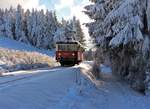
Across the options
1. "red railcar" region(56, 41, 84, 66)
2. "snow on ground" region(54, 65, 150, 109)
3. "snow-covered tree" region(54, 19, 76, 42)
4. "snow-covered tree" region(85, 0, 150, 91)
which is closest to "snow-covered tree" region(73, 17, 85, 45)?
"snow-covered tree" region(54, 19, 76, 42)

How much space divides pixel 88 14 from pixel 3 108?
63.0 feet

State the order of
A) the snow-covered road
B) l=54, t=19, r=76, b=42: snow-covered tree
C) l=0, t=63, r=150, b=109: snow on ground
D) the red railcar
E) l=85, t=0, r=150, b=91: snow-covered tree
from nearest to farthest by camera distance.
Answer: the snow-covered road, l=0, t=63, r=150, b=109: snow on ground, l=85, t=0, r=150, b=91: snow-covered tree, the red railcar, l=54, t=19, r=76, b=42: snow-covered tree

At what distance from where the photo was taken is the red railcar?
1708 inches

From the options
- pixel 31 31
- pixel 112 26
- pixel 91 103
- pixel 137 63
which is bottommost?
pixel 91 103

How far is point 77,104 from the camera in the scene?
1600cm

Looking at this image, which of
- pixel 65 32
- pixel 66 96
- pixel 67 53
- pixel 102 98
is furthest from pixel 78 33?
pixel 66 96

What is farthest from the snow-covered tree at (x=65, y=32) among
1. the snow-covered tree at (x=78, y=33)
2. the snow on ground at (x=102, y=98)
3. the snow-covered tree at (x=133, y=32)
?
the snow on ground at (x=102, y=98)

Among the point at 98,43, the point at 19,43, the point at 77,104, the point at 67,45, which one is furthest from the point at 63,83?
the point at 19,43

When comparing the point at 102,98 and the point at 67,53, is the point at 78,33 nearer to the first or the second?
the point at 67,53

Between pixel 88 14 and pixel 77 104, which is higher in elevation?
pixel 88 14

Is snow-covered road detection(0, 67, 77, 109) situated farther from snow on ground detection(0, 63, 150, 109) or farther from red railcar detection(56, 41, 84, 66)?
red railcar detection(56, 41, 84, 66)

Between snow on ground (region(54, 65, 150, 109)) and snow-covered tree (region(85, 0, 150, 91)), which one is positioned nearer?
snow on ground (region(54, 65, 150, 109))

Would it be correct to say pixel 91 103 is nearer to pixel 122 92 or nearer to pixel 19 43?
pixel 122 92

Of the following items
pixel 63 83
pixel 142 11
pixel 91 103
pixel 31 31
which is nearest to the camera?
pixel 91 103
